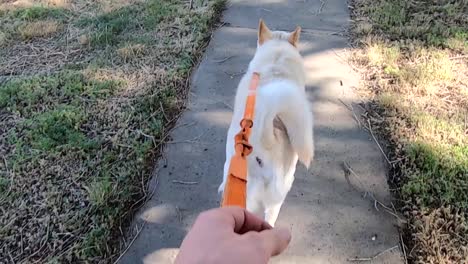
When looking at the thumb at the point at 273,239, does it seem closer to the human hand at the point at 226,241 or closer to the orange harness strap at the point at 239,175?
the human hand at the point at 226,241

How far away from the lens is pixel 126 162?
278 cm

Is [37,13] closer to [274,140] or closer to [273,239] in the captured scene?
[274,140]

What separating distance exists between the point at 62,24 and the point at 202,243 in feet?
12.1

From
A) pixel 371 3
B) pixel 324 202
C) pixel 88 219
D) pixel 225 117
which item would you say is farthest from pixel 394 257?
pixel 371 3

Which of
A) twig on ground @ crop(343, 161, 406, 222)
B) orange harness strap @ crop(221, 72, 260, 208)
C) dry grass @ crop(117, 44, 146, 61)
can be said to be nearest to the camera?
orange harness strap @ crop(221, 72, 260, 208)

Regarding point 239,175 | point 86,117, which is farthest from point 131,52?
point 239,175

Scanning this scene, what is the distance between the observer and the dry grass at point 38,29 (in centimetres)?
388

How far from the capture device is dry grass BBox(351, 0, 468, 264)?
2357mm

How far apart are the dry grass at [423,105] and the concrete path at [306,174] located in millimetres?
124

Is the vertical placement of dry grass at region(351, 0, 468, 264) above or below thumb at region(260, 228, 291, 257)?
below

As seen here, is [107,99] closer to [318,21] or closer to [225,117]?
[225,117]

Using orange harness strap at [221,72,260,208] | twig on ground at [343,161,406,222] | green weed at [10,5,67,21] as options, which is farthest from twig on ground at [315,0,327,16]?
orange harness strap at [221,72,260,208]

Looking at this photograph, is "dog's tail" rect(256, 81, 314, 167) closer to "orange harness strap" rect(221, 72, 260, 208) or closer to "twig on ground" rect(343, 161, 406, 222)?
"orange harness strap" rect(221, 72, 260, 208)

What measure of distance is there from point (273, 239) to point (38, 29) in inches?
143
